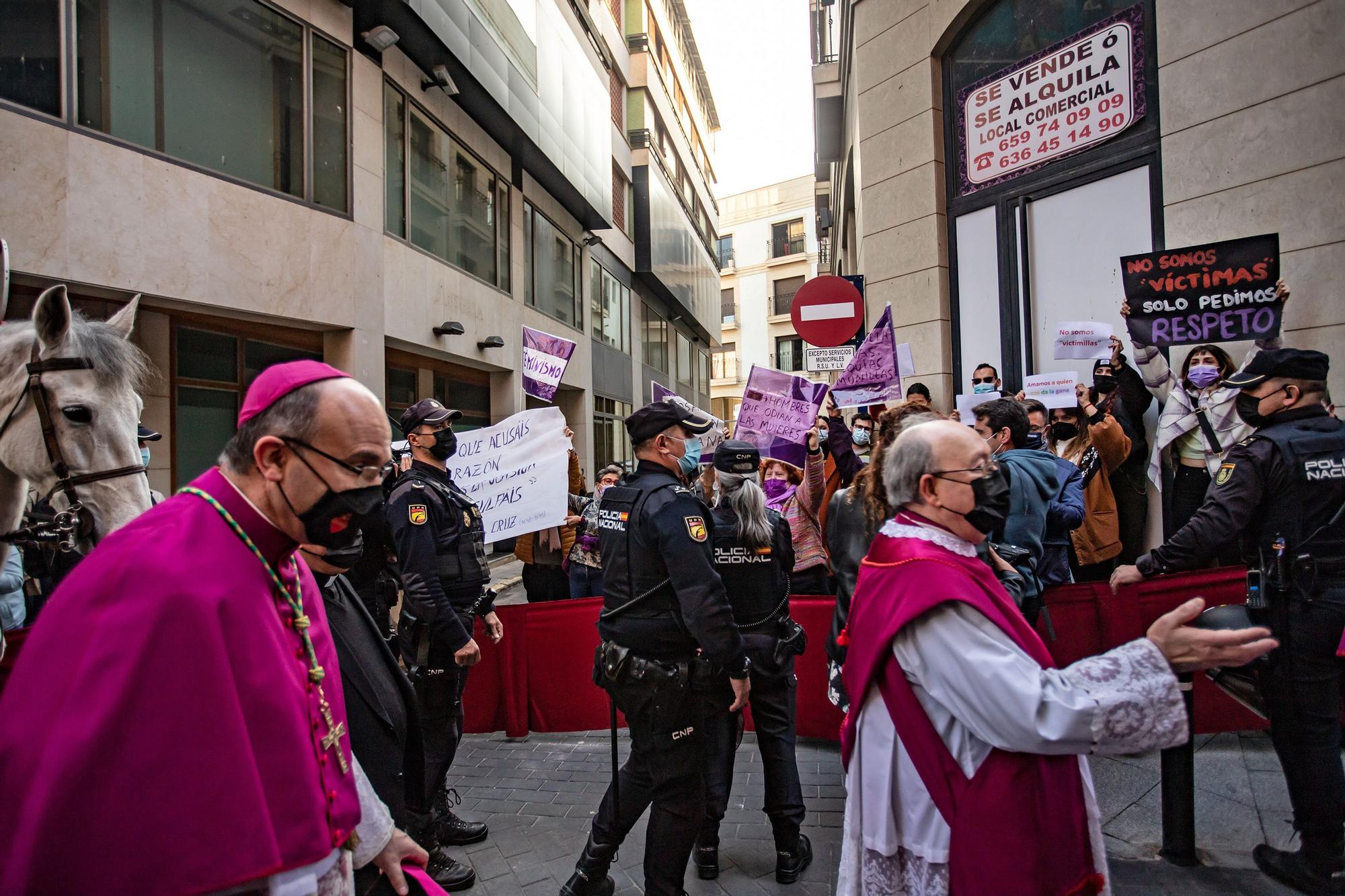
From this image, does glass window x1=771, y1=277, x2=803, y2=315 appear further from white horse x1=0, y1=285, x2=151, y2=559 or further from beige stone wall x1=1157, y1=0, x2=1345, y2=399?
white horse x1=0, y1=285, x2=151, y2=559

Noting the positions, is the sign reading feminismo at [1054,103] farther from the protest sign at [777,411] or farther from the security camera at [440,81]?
the security camera at [440,81]

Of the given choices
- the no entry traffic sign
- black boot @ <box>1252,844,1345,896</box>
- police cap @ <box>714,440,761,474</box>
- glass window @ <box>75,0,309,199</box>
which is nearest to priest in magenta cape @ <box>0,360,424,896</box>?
police cap @ <box>714,440,761,474</box>

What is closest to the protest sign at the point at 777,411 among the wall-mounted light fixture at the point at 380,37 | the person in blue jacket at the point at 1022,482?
the person in blue jacket at the point at 1022,482

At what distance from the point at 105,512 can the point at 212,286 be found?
706 centimetres

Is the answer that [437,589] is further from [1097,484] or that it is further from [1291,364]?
[1097,484]

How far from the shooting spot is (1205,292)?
198 inches

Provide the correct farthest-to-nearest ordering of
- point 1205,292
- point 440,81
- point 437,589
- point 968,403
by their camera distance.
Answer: point 440,81 → point 968,403 → point 1205,292 → point 437,589

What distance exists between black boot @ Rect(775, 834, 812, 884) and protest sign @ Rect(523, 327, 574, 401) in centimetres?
405

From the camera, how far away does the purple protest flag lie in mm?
6078

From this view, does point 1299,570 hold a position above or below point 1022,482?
below

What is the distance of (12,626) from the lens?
12.4 feet

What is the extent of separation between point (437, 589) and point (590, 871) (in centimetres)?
153

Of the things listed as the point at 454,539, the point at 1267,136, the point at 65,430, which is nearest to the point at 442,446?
the point at 454,539

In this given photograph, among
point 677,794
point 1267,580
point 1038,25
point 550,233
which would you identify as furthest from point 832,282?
point 550,233
